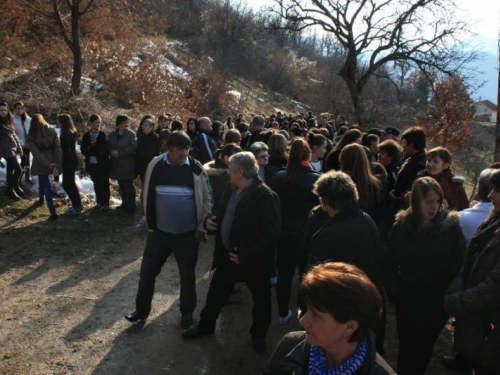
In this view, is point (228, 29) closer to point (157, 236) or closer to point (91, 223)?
point (91, 223)

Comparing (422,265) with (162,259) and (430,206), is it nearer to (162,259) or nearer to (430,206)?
(430,206)

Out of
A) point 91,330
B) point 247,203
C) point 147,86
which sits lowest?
point 91,330

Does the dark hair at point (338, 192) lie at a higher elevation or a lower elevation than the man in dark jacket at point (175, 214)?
higher

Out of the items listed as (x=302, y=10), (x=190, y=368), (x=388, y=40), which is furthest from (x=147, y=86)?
(x=190, y=368)

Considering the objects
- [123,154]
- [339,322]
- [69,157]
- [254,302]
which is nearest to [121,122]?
[123,154]

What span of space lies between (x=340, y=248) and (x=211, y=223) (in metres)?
1.41

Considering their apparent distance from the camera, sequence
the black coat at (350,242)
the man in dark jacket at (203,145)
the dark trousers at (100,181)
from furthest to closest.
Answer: the dark trousers at (100,181), the man in dark jacket at (203,145), the black coat at (350,242)

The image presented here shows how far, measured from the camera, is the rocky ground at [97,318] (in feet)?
12.0

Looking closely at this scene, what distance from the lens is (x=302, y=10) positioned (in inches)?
522

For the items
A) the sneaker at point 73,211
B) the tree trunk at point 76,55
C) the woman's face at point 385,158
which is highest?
the tree trunk at point 76,55

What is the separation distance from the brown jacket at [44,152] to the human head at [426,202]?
A: 229 inches

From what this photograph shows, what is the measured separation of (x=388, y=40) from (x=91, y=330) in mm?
12218

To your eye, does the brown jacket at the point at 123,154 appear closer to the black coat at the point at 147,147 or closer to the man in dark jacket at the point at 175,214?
the black coat at the point at 147,147

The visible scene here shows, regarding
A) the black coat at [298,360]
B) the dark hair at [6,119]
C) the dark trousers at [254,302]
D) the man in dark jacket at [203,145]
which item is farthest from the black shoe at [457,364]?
the dark hair at [6,119]
